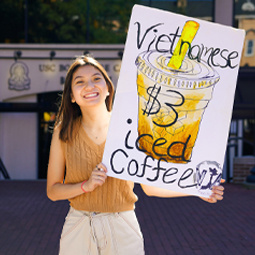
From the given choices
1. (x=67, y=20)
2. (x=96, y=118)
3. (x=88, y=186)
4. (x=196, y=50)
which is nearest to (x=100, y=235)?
(x=88, y=186)

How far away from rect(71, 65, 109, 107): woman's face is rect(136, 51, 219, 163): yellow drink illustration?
0.64 ft

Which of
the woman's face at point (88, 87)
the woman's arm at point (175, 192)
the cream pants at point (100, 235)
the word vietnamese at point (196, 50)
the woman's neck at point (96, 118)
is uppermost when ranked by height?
the word vietnamese at point (196, 50)

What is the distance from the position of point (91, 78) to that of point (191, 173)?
71 cm

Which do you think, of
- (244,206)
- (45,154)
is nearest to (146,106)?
(244,206)

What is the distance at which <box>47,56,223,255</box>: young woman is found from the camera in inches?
93.0

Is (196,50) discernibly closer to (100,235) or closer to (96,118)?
(96,118)

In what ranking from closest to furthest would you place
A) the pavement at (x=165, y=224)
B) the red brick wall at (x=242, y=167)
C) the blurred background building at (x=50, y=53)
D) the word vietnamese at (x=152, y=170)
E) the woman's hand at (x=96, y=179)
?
the woman's hand at (x=96, y=179) < the word vietnamese at (x=152, y=170) < the pavement at (x=165, y=224) < the red brick wall at (x=242, y=167) < the blurred background building at (x=50, y=53)

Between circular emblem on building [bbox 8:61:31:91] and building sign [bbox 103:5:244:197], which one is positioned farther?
circular emblem on building [bbox 8:61:31:91]

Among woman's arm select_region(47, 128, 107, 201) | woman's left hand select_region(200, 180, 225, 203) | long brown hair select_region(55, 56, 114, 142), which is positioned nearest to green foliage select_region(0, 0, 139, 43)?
long brown hair select_region(55, 56, 114, 142)

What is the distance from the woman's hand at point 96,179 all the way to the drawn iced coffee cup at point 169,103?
0.24 meters

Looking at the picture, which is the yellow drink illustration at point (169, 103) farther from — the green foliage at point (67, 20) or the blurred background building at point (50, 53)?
the green foliage at point (67, 20)

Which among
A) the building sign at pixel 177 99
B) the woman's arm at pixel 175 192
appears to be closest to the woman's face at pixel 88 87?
the building sign at pixel 177 99

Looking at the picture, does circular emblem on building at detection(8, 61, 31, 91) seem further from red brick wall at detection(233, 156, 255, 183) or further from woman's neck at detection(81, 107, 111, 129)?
woman's neck at detection(81, 107, 111, 129)

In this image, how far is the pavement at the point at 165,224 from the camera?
6457mm
